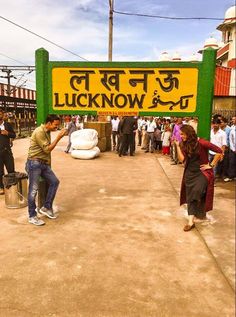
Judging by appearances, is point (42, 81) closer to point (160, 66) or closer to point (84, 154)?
point (160, 66)

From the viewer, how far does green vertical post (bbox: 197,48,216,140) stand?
495cm

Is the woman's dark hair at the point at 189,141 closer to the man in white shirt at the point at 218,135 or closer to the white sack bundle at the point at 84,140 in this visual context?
the man in white shirt at the point at 218,135

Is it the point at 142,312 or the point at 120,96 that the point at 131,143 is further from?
the point at 142,312

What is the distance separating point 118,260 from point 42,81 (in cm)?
315

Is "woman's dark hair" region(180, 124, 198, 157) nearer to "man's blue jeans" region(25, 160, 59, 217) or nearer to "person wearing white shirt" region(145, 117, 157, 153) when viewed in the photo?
"man's blue jeans" region(25, 160, 59, 217)

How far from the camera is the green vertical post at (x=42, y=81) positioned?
5.16 metres

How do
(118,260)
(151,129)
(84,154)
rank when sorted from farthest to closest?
(151,129) < (84,154) < (118,260)

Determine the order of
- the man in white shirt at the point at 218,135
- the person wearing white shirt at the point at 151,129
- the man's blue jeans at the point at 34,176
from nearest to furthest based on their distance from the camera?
1. the man's blue jeans at the point at 34,176
2. the man in white shirt at the point at 218,135
3. the person wearing white shirt at the point at 151,129

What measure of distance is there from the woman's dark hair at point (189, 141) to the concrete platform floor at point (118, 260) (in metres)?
1.21

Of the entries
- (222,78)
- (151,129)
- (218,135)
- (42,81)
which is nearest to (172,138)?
(151,129)

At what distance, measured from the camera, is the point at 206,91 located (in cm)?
507

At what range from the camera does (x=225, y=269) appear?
3.52 metres

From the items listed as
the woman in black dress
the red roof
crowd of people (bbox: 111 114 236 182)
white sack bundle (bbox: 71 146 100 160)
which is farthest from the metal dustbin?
the red roof

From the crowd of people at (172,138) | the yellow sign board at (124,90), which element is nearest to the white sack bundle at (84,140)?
the crowd of people at (172,138)
